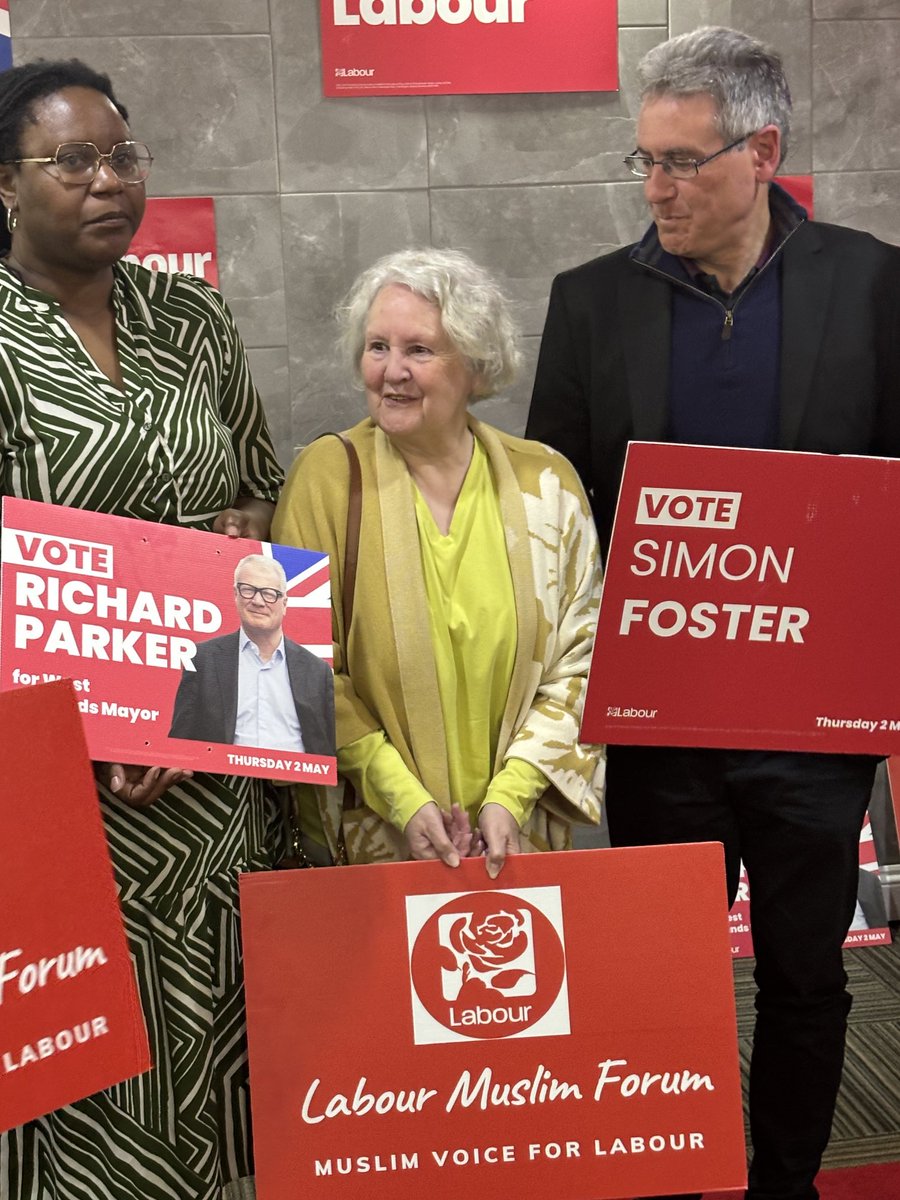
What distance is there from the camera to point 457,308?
1863 millimetres

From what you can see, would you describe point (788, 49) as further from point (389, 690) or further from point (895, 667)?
point (389, 690)

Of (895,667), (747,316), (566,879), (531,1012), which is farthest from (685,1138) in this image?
(747,316)

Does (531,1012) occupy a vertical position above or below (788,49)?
below

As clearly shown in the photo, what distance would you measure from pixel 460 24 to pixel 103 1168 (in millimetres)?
3126

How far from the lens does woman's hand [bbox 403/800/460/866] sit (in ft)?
5.76

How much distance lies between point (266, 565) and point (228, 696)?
18 centimetres

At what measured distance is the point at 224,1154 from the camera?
6.19 feet

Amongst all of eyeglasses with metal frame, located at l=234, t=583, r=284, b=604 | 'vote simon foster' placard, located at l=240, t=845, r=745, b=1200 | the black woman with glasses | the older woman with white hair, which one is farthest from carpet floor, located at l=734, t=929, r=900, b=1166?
eyeglasses with metal frame, located at l=234, t=583, r=284, b=604

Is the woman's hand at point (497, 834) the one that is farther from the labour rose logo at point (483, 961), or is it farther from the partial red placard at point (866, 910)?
the partial red placard at point (866, 910)

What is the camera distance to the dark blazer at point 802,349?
1968mm

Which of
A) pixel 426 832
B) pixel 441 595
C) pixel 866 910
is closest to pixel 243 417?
pixel 441 595

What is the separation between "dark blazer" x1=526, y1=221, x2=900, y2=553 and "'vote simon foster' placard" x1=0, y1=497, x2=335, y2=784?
60 centimetres

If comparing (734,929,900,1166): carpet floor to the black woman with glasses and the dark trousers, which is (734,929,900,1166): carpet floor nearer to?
the dark trousers

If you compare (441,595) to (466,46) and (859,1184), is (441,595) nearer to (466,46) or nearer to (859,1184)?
(859,1184)
